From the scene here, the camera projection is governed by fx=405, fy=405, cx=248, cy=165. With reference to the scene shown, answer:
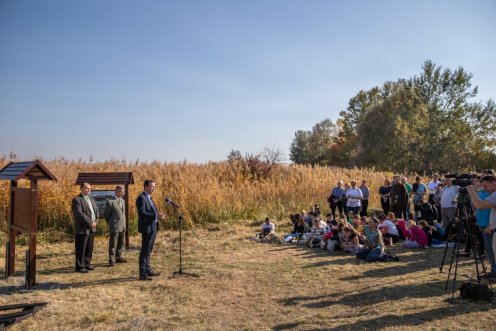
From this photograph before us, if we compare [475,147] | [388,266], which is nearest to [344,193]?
[388,266]

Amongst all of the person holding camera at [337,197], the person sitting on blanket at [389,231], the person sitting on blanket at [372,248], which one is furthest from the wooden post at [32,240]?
the person holding camera at [337,197]

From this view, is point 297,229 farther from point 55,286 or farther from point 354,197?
point 55,286

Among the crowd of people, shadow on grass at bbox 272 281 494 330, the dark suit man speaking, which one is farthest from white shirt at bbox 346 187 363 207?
the dark suit man speaking

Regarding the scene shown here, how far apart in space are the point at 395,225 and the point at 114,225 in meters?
7.29

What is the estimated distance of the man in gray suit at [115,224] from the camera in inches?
344

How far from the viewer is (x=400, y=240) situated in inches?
434

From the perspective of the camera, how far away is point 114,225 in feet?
28.7

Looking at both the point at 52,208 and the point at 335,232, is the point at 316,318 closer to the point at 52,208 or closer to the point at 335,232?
the point at 335,232

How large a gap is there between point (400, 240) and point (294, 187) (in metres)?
6.23

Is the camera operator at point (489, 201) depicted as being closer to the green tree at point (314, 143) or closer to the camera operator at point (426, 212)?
the camera operator at point (426, 212)

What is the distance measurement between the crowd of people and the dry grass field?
47 centimetres

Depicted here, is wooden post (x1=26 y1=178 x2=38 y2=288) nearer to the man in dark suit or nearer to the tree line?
the man in dark suit

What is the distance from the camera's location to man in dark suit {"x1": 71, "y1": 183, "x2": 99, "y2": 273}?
25.8 feet

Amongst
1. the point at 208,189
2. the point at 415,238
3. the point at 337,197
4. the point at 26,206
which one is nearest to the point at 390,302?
the point at 415,238
